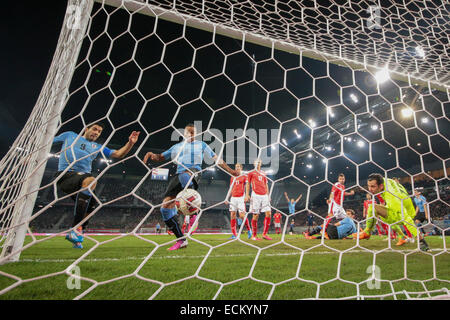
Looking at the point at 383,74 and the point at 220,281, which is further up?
the point at 383,74

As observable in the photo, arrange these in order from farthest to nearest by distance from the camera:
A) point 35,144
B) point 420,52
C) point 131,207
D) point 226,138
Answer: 1. point 131,207
2. point 226,138
3. point 420,52
4. point 35,144

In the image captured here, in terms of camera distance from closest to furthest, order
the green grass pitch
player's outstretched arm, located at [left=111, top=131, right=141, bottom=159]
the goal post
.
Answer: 1. the green grass pitch
2. the goal post
3. player's outstretched arm, located at [left=111, top=131, right=141, bottom=159]

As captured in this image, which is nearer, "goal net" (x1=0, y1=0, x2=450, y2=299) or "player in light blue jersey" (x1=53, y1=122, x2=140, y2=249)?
"goal net" (x1=0, y1=0, x2=450, y2=299)

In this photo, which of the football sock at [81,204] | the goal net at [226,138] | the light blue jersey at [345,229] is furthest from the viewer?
the light blue jersey at [345,229]

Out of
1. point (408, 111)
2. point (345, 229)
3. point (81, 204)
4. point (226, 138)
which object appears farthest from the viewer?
point (408, 111)

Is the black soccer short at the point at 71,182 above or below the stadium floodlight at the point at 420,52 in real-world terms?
below

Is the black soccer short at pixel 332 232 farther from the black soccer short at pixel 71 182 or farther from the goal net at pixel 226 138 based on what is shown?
the black soccer short at pixel 71 182

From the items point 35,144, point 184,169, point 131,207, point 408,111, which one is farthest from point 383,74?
point 131,207

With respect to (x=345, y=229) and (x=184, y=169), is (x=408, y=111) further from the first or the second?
(x=184, y=169)

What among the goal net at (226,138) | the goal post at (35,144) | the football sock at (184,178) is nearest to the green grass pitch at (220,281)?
the goal net at (226,138)

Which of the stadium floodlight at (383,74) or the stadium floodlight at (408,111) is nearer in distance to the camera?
the stadium floodlight at (408,111)

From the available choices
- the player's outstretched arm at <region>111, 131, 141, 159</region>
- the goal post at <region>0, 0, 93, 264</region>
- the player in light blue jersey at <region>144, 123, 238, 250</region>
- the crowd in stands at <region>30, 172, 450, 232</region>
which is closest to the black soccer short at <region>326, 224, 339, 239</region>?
the player in light blue jersey at <region>144, 123, 238, 250</region>

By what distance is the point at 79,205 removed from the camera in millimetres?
1808

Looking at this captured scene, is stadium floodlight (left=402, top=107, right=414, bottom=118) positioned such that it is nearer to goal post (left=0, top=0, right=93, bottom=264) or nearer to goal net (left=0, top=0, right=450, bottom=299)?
goal net (left=0, top=0, right=450, bottom=299)
